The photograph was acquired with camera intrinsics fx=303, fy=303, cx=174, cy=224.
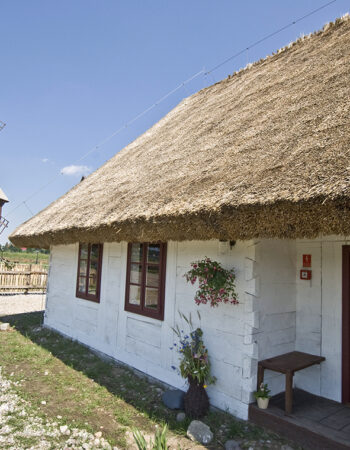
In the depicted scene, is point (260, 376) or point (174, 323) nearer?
point (260, 376)

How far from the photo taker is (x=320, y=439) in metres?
2.65

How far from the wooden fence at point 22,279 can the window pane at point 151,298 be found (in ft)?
35.1

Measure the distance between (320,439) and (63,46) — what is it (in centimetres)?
1008

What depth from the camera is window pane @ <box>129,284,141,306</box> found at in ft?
16.5

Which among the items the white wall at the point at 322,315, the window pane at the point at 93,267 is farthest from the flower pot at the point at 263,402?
the window pane at the point at 93,267

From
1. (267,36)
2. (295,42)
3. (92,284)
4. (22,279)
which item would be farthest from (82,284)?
(22,279)

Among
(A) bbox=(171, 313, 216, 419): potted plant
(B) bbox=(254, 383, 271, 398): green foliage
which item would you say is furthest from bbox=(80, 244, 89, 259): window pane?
(B) bbox=(254, 383, 271, 398): green foliage

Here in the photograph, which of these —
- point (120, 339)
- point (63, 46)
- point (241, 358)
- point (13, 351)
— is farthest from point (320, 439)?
point (63, 46)

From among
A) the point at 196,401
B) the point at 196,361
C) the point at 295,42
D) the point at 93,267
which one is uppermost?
the point at 295,42

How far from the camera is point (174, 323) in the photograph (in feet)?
14.1

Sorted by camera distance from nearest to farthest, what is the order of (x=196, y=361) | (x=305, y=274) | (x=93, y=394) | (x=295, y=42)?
1. (x=196, y=361)
2. (x=305, y=274)
3. (x=93, y=394)
4. (x=295, y=42)

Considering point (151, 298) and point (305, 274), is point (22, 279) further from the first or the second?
point (305, 274)

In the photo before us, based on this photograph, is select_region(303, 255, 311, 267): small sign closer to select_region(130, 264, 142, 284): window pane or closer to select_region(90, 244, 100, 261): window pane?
select_region(130, 264, 142, 284): window pane

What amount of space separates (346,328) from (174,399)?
2150 millimetres
